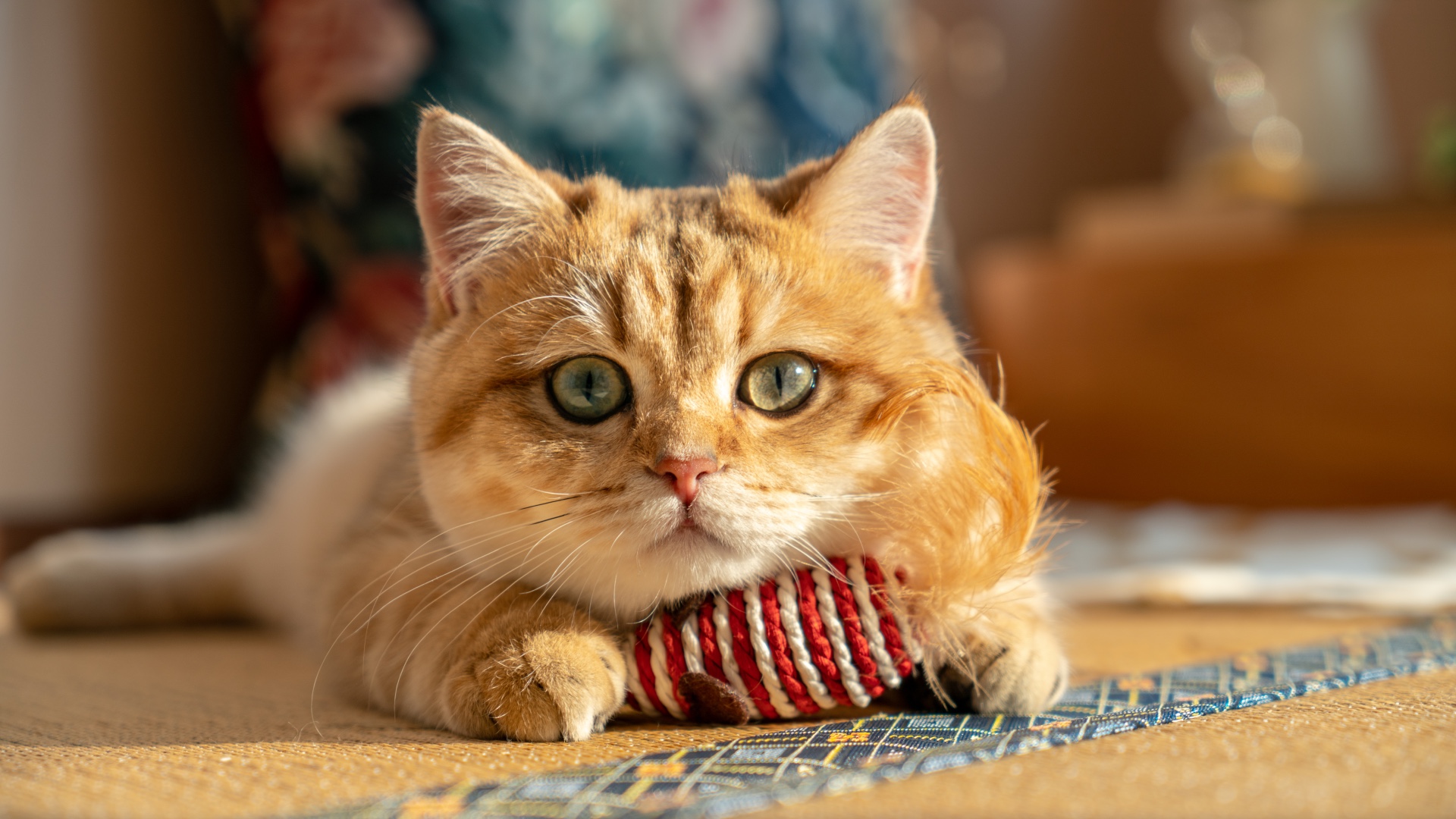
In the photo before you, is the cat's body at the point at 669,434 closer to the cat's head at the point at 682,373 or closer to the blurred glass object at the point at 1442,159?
the cat's head at the point at 682,373

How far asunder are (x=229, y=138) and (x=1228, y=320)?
241 cm

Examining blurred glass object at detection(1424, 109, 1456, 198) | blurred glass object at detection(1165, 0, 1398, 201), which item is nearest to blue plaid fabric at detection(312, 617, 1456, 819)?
blurred glass object at detection(1424, 109, 1456, 198)

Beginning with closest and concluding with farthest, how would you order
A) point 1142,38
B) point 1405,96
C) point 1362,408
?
point 1362,408
point 1405,96
point 1142,38

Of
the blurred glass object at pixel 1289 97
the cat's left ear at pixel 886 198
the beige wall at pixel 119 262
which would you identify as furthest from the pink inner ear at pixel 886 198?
the blurred glass object at pixel 1289 97

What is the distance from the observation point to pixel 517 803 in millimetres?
636

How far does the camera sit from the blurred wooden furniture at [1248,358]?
7.91ft

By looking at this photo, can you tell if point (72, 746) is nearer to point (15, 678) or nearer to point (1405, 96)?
point (15, 678)

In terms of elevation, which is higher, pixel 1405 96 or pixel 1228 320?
pixel 1405 96

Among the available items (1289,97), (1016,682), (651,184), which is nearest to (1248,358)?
(1289,97)

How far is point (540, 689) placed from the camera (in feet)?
2.63

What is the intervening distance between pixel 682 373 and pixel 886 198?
30 centimetres

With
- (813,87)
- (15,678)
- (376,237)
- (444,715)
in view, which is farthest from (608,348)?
(813,87)

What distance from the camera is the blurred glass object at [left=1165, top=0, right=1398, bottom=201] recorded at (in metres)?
2.93

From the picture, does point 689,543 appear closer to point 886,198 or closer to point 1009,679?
point 1009,679
